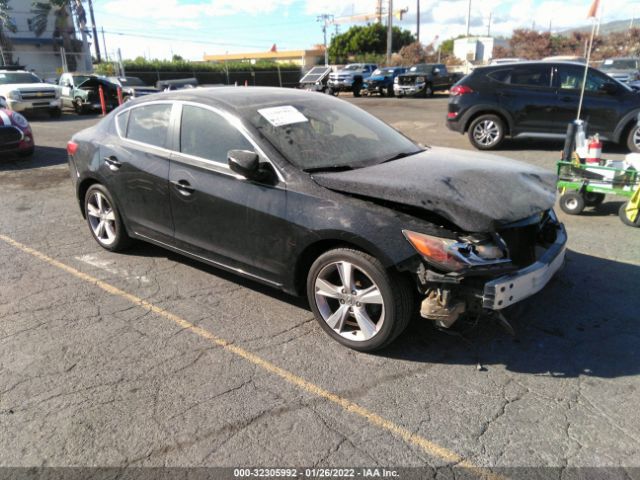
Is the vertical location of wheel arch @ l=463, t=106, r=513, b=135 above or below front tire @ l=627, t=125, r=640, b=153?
above

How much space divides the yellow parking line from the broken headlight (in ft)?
3.05

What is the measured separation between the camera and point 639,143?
32.1ft

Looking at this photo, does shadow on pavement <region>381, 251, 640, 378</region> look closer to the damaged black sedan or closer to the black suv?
the damaged black sedan

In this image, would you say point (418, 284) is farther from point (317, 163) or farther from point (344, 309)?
point (317, 163)

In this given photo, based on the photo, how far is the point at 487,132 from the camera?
10.6 meters

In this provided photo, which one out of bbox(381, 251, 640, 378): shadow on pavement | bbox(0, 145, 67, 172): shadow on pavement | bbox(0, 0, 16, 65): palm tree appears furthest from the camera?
bbox(0, 0, 16, 65): palm tree

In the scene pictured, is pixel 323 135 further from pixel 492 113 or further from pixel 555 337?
pixel 492 113

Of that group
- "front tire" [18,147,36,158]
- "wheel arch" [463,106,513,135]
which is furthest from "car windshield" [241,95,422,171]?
"front tire" [18,147,36,158]

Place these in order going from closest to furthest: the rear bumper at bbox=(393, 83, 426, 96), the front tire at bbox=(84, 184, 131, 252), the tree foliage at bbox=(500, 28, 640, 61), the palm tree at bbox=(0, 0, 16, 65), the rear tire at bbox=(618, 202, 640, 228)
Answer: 1. the front tire at bbox=(84, 184, 131, 252)
2. the rear tire at bbox=(618, 202, 640, 228)
3. the rear bumper at bbox=(393, 83, 426, 96)
4. the palm tree at bbox=(0, 0, 16, 65)
5. the tree foliage at bbox=(500, 28, 640, 61)

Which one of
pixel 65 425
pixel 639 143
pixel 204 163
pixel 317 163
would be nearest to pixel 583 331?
pixel 317 163

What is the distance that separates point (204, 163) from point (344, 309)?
5.28 ft

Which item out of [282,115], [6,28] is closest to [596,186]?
[282,115]

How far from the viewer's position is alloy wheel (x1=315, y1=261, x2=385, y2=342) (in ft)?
10.6

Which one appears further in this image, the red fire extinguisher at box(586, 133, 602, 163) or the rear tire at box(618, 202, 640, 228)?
the red fire extinguisher at box(586, 133, 602, 163)
